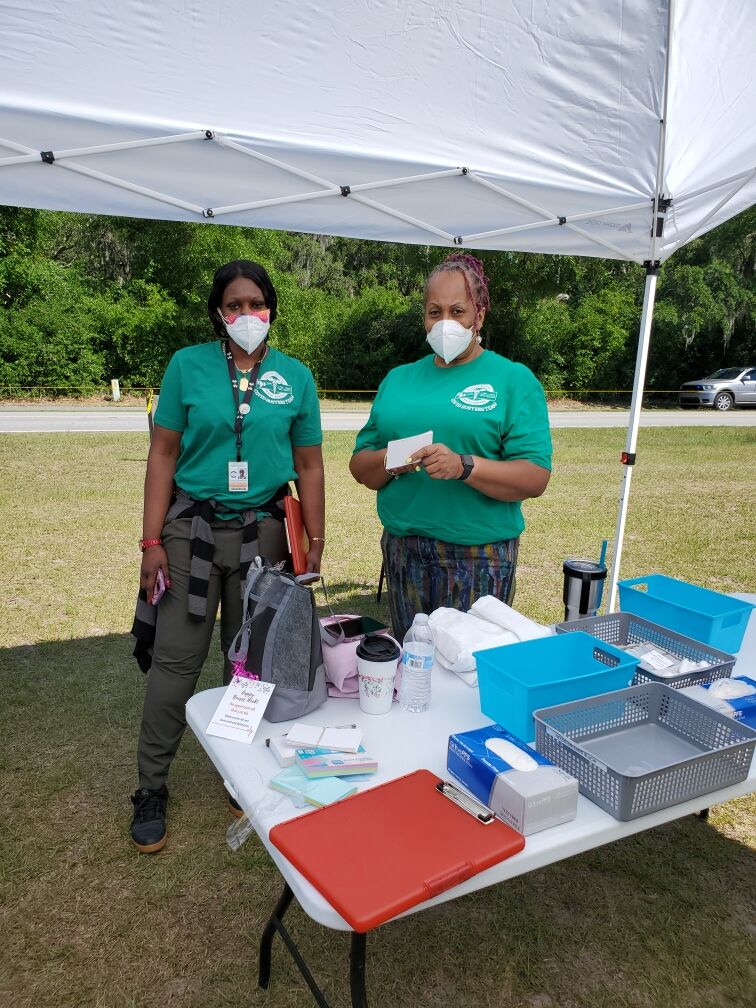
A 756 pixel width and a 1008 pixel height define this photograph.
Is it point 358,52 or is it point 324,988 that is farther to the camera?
point 358,52

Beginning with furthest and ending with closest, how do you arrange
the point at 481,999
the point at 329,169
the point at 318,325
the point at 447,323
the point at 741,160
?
the point at 318,325 → the point at 741,160 → the point at 329,169 → the point at 447,323 → the point at 481,999

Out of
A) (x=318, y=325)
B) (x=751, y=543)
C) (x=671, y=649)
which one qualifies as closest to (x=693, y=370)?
(x=318, y=325)

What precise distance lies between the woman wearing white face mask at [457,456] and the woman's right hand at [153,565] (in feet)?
2.31

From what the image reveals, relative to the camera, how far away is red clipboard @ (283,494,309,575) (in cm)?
227

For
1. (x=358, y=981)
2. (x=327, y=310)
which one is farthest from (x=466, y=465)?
(x=327, y=310)

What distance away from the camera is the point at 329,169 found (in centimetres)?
259

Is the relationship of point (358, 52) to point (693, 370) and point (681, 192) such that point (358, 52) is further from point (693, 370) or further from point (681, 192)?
point (693, 370)

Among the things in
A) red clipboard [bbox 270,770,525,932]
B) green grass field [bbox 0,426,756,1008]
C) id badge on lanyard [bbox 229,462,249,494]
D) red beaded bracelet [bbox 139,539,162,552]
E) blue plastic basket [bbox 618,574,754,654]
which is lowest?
green grass field [bbox 0,426,756,1008]

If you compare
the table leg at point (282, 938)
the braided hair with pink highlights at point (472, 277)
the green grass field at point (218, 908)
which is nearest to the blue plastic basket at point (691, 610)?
the green grass field at point (218, 908)

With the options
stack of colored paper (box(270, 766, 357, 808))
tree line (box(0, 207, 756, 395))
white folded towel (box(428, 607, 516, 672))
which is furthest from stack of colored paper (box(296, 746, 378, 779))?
tree line (box(0, 207, 756, 395))

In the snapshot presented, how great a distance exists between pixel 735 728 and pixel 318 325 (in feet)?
75.5

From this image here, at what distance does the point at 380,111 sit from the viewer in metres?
2.42

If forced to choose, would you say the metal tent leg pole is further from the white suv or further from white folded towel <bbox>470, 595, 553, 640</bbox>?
the white suv

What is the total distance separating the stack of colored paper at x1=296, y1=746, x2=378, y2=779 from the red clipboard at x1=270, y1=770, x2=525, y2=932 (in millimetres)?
72
